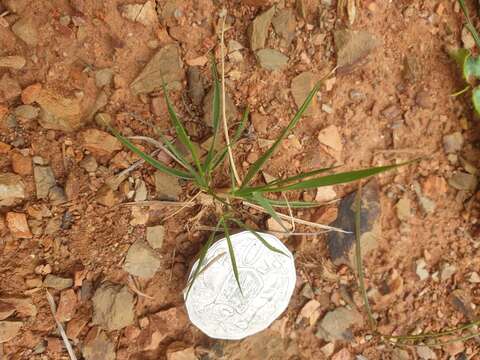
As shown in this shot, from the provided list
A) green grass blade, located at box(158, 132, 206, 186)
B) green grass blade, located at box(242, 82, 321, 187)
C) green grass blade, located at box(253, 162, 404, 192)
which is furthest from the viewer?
green grass blade, located at box(158, 132, 206, 186)

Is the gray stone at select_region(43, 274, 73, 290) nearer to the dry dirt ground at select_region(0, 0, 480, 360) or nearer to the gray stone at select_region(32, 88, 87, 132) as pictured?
the dry dirt ground at select_region(0, 0, 480, 360)

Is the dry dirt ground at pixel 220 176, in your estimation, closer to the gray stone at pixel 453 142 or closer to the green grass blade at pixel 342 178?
the gray stone at pixel 453 142

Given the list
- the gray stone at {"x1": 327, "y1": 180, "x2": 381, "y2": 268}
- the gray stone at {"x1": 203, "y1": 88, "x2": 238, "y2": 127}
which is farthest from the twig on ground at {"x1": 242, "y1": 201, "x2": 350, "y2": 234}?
the gray stone at {"x1": 203, "y1": 88, "x2": 238, "y2": 127}

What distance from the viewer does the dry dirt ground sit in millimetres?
1212

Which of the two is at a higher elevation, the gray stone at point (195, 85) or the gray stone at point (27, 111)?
the gray stone at point (195, 85)

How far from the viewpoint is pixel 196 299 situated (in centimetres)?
124

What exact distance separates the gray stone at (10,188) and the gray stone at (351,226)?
0.86 m

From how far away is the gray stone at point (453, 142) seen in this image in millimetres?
1406

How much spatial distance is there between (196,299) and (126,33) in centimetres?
75

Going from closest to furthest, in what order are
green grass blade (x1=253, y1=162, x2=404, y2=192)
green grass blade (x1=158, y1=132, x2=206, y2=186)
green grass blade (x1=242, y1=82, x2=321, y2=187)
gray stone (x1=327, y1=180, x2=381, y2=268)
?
1. green grass blade (x1=253, y1=162, x2=404, y2=192)
2. green grass blade (x1=242, y1=82, x2=321, y2=187)
3. green grass blade (x1=158, y1=132, x2=206, y2=186)
4. gray stone (x1=327, y1=180, x2=381, y2=268)

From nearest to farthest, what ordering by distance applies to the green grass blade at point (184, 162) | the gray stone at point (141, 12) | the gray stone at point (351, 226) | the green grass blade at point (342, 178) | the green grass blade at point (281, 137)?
1. the green grass blade at point (342, 178)
2. the green grass blade at point (281, 137)
3. the green grass blade at point (184, 162)
4. the gray stone at point (141, 12)
5. the gray stone at point (351, 226)

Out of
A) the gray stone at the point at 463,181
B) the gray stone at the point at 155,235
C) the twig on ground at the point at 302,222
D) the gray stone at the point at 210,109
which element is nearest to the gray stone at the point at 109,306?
the gray stone at the point at 155,235

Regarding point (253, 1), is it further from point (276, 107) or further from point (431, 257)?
point (431, 257)

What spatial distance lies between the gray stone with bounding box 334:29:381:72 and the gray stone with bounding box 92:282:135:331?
89 cm
